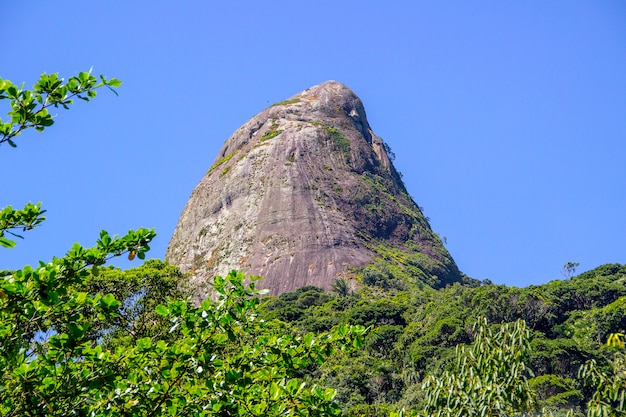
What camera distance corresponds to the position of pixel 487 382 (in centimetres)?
787

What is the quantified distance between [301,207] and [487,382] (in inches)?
3660

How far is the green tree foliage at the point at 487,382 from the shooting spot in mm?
7656

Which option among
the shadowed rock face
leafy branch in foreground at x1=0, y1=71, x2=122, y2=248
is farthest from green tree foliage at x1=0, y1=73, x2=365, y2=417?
the shadowed rock face

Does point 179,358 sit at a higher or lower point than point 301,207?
lower

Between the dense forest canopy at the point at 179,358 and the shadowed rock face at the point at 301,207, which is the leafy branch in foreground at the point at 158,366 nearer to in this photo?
the dense forest canopy at the point at 179,358

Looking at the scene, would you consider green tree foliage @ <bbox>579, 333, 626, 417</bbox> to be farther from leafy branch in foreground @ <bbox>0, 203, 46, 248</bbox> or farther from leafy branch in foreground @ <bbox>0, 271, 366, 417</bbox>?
leafy branch in foreground @ <bbox>0, 203, 46, 248</bbox>

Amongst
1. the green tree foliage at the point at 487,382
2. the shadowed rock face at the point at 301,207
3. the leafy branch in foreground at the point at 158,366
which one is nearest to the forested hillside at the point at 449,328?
the shadowed rock face at the point at 301,207

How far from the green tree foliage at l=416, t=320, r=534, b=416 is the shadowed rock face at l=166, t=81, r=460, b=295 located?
7849 cm

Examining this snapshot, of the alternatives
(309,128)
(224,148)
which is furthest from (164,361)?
(224,148)

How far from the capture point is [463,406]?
25.0 ft

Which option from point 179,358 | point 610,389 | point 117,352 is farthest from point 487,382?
point 117,352

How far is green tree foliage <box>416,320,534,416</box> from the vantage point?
766 centimetres

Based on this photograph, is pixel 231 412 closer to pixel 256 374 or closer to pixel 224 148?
pixel 256 374

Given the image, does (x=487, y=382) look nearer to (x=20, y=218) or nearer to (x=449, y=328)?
(x=20, y=218)
